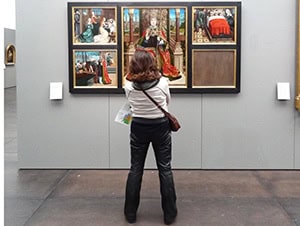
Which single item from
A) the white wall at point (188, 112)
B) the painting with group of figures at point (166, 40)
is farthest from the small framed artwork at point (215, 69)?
the white wall at point (188, 112)

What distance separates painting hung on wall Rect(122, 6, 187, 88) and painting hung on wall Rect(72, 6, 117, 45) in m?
0.19

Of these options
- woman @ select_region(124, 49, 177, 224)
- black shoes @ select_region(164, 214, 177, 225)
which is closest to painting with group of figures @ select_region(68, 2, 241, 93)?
woman @ select_region(124, 49, 177, 224)

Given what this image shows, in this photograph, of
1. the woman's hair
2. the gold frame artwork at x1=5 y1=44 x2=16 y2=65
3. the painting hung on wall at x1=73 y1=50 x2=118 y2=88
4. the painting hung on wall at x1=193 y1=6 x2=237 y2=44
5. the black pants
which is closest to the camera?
the woman's hair

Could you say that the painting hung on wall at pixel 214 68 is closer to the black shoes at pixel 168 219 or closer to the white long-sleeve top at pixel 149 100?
the white long-sleeve top at pixel 149 100

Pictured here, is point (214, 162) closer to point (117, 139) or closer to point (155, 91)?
point (117, 139)

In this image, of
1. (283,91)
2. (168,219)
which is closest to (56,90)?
(168,219)

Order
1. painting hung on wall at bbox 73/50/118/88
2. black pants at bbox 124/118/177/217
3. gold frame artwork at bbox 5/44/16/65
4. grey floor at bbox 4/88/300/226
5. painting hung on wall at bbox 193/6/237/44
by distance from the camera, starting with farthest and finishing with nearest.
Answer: gold frame artwork at bbox 5/44/16/65 < painting hung on wall at bbox 73/50/118/88 < painting hung on wall at bbox 193/6/237/44 < grey floor at bbox 4/88/300/226 < black pants at bbox 124/118/177/217

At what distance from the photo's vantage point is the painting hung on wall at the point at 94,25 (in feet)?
25.4

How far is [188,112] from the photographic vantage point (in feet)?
25.9

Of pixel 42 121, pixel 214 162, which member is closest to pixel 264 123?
pixel 214 162

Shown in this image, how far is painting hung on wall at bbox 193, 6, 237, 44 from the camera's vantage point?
7.68 metres

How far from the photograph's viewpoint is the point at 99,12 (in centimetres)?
775

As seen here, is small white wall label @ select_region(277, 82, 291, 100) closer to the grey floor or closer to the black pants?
the grey floor

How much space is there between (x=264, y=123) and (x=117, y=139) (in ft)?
7.34
